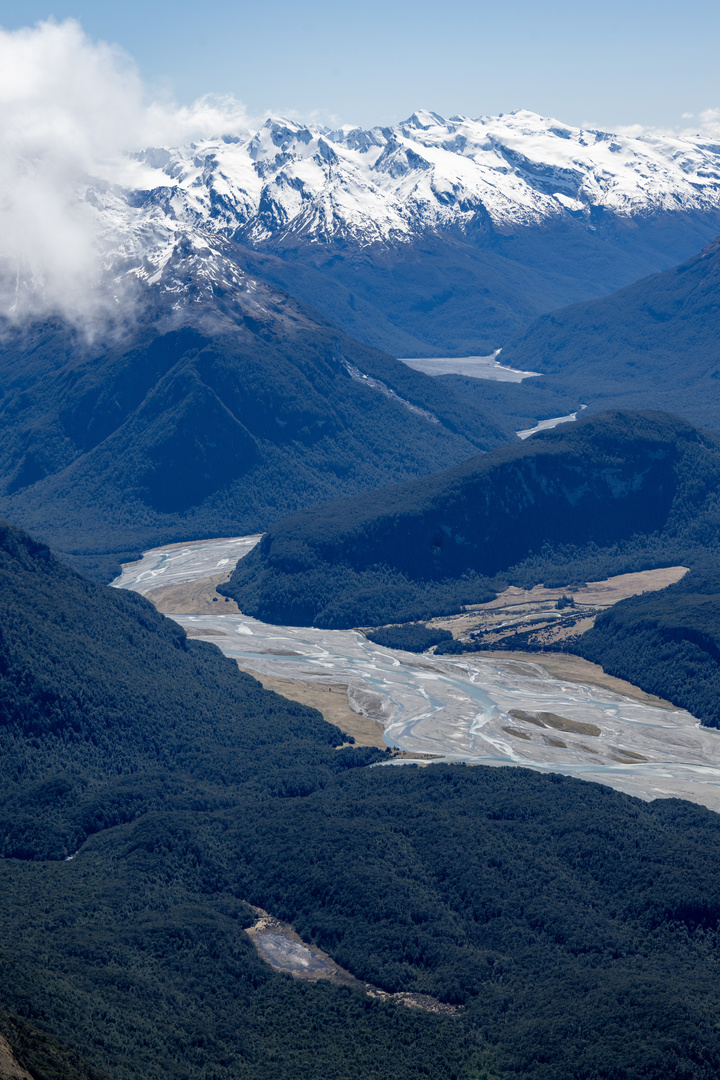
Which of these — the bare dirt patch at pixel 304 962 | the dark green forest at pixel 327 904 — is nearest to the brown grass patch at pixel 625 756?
the dark green forest at pixel 327 904

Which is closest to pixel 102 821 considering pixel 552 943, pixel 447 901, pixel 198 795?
pixel 198 795

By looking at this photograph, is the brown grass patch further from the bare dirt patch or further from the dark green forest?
the bare dirt patch

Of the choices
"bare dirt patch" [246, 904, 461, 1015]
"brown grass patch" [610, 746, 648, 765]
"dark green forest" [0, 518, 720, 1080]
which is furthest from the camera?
"brown grass patch" [610, 746, 648, 765]

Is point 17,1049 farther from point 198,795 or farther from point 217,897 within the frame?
point 198,795

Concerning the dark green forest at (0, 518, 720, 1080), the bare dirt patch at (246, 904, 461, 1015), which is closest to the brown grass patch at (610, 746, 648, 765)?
the dark green forest at (0, 518, 720, 1080)

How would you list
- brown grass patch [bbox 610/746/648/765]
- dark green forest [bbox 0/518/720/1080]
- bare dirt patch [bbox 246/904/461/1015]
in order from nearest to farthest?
1. dark green forest [bbox 0/518/720/1080]
2. bare dirt patch [bbox 246/904/461/1015]
3. brown grass patch [bbox 610/746/648/765]

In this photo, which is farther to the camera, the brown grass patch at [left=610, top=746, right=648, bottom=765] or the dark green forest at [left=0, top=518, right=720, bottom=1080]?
the brown grass patch at [left=610, top=746, right=648, bottom=765]

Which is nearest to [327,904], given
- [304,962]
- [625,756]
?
[304,962]

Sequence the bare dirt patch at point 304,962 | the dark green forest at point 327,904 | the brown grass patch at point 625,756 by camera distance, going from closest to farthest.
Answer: the dark green forest at point 327,904 < the bare dirt patch at point 304,962 < the brown grass patch at point 625,756

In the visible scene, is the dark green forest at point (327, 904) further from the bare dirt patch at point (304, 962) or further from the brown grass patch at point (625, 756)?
the brown grass patch at point (625, 756)

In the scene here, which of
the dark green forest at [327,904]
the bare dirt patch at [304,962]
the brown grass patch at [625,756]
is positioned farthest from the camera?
the brown grass patch at [625,756]
